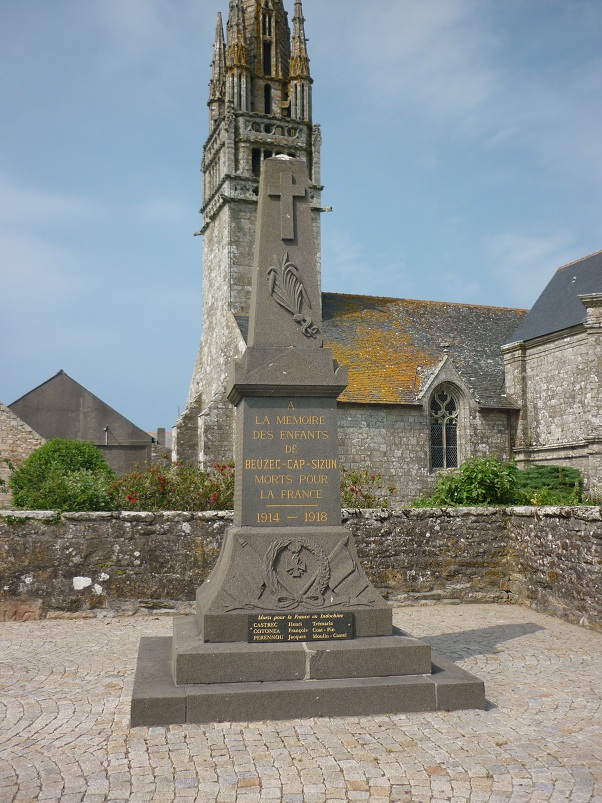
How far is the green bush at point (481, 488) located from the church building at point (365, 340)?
32.5ft

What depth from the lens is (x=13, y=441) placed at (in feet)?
85.7

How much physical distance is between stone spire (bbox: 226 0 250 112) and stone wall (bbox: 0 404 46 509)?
14708 mm

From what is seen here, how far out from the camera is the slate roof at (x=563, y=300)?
2458 cm

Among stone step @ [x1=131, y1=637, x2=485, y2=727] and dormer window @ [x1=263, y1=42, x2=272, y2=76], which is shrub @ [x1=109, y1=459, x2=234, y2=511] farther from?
dormer window @ [x1=263, y1=42, x2=272, y2=76]

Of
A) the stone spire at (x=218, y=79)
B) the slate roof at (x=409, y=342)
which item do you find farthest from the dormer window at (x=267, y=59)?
the slate roof at (x=409, y=342)

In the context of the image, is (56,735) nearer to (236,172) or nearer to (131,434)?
(236,172)

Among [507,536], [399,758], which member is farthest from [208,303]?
[399,758]

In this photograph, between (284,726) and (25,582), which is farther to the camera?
(25,582)

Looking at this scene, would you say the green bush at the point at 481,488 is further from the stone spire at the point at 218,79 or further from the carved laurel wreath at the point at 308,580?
the stone spire at the point at 218,79

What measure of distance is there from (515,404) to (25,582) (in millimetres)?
19664

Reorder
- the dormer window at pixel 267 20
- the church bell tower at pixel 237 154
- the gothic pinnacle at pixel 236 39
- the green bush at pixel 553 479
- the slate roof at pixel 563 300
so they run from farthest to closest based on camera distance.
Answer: the dormer window at pixel 267 20, the gothic pinnacle at pixel 236 39, the church bell tower at pixel 237 154, the slate roof at pixel 563 300, the green bush at pixel 553 479

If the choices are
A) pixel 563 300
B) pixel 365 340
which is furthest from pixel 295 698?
pixel 563 300

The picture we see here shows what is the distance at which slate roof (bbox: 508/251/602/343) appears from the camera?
24578mm

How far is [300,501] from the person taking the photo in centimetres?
671
